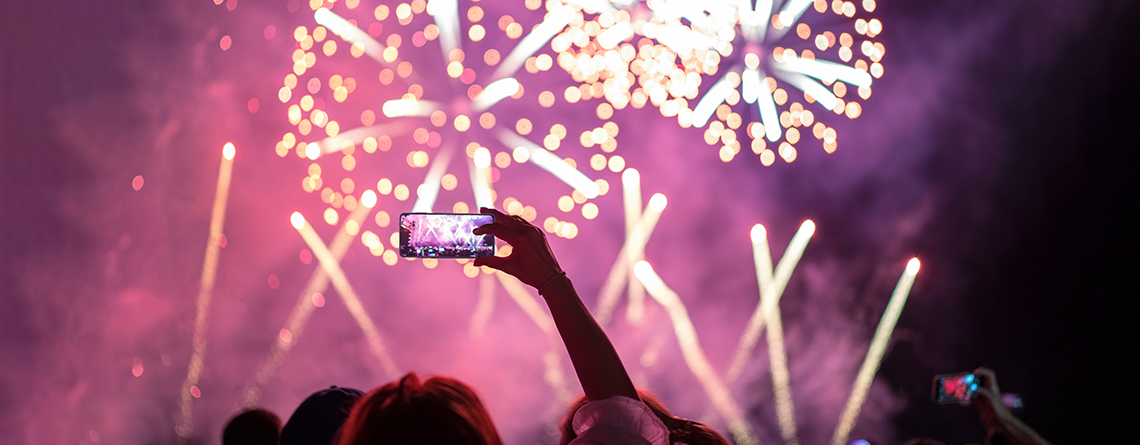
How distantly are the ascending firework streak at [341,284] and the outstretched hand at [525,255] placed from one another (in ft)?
16.8

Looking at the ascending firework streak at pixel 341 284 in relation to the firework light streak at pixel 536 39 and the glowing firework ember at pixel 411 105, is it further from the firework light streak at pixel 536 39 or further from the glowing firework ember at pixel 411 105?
the firework light streak at pixel 536 39

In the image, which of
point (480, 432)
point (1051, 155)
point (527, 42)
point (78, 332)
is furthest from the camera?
point (527, 42)

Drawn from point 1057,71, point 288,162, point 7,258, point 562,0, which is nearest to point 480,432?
point 7,258

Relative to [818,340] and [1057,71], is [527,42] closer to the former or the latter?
[818,340]

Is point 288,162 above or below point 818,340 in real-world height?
above

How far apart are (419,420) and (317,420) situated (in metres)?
0.62

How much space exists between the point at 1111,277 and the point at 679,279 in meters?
2.93

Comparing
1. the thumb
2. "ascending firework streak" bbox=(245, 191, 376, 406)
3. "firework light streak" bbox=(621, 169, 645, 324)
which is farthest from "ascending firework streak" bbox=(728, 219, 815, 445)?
the thumb

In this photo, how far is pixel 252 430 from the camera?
1.86 meters

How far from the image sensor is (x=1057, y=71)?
5.39 metres

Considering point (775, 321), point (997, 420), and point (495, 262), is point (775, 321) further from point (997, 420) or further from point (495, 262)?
point (495, 262)

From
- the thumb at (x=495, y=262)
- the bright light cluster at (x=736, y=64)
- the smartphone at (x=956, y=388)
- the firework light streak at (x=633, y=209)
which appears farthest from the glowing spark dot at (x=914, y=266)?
the thumb at (x=495, y=262)

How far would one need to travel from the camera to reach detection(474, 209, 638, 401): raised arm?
92 cm

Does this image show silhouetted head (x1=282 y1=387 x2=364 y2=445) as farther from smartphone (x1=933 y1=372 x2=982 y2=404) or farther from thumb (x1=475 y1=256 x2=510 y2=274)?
smartphone (x1=933 y1=372 x2=982 y2=404)
